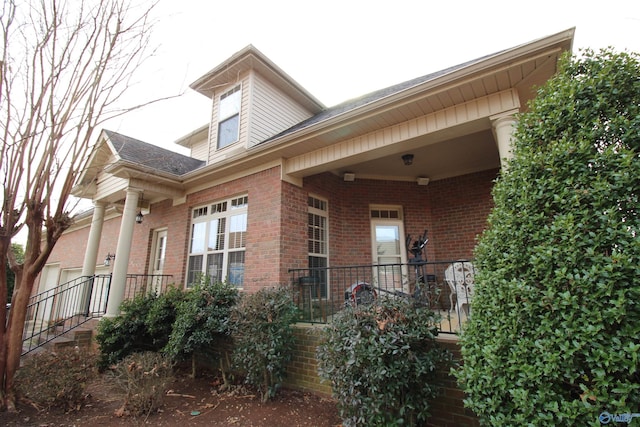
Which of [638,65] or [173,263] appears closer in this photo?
[638,65]

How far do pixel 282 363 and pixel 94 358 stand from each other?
8.47 ft

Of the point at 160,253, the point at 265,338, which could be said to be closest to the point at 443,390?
the point at 265,338

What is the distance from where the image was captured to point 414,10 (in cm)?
543

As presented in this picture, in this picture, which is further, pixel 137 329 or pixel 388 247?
pixel 388 247

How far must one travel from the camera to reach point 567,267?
5.68ft

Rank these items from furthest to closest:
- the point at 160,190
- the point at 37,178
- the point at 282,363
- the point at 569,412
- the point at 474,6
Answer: the point at 160,190 < the point at 474,6 < the point at 282,363 < the point at 37,178 < the point at 569,412

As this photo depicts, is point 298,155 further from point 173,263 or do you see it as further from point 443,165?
point 173,263

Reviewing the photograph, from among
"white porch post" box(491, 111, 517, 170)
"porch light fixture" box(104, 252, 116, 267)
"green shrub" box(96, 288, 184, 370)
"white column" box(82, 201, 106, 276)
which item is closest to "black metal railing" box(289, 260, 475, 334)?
"white porch post" box(491, 111, 517, 170)

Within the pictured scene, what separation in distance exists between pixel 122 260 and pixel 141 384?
11.8 feet

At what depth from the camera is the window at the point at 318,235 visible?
5.96 metres

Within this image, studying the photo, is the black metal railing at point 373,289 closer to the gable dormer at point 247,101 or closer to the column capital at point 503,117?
the column capital at point 503,117

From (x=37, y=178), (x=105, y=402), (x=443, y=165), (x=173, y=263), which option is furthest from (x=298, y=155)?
(x=105, y=402)

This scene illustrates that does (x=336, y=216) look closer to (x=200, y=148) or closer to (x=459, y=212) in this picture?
(x=459, y=212)

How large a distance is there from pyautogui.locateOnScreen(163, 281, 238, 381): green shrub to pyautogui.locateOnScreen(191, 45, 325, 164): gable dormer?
3.53 metres
